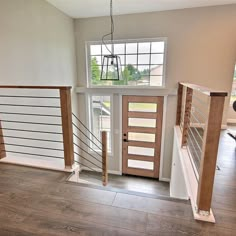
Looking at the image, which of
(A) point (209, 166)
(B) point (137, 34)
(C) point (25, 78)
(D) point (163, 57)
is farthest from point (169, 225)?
(B) point (137, 34)

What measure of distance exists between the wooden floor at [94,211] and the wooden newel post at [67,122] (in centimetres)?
30

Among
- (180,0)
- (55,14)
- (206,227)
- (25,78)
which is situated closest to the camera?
(206,227)

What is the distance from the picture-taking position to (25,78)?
2965mm

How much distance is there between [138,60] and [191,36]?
126 cm

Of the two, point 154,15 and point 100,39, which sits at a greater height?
point 154,15

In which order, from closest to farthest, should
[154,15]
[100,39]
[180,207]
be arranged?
[180,207] → [154,15] → [100,39]

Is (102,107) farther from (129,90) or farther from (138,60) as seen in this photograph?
(138,60)

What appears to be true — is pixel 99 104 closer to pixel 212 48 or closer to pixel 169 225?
pixel 212 48

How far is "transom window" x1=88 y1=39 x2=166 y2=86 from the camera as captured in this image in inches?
164

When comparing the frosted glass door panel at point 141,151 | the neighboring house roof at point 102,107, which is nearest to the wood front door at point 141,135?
the frosted glass door panel at point 141,151

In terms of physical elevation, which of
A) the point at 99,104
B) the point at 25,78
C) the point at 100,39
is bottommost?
the point at 99,104

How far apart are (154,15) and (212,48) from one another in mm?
1453

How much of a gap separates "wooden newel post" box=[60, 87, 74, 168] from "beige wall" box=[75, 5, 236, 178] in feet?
8.80

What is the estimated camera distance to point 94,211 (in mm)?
1597
